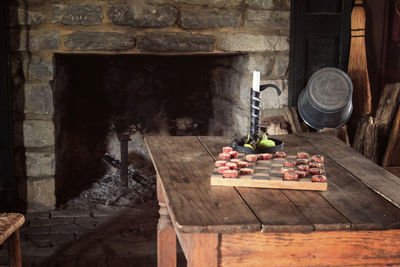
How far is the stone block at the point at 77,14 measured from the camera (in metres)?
3.49

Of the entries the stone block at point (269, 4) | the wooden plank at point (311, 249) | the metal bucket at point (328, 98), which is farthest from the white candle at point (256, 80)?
the stone block at point (269, 4)

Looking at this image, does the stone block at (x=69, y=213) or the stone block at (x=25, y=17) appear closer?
the stone block at (x=25, y=17)

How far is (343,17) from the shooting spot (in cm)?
386

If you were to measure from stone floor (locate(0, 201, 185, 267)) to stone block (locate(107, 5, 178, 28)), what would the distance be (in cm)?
120

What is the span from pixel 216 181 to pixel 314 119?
5.89ft

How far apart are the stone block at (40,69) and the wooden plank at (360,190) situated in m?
1.78

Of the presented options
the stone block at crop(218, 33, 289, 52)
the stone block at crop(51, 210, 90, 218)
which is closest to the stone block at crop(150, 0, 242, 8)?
the stone block at crop(218, 33, 289, 52)

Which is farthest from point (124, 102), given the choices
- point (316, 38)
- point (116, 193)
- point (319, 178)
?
point (319, 178)

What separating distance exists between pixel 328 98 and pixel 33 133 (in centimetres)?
184

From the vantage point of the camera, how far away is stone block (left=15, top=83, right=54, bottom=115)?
3.57 meters

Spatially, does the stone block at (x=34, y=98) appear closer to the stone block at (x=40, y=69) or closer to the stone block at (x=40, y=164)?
the stone block at (x=40, y=69)

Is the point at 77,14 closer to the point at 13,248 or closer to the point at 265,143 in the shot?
the point at 13,248

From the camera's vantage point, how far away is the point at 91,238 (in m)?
3.39

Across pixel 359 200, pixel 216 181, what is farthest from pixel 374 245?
pixel 216 181
